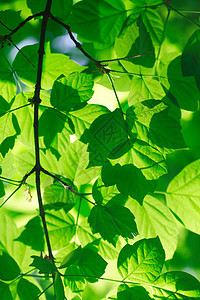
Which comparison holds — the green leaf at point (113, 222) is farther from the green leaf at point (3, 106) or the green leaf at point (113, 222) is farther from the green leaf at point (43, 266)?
the green leaf at point (3, 106)

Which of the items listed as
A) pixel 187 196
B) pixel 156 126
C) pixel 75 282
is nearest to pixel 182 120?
pixel 187 196

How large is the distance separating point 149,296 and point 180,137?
294 mm

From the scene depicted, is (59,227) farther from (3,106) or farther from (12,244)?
(3,106)

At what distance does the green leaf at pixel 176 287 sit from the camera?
52cm

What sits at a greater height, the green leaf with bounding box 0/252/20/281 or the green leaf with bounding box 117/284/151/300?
the green leaf with bounding box 0/252/20/281

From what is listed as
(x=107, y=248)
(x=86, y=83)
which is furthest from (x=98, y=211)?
(x=86, y=83)

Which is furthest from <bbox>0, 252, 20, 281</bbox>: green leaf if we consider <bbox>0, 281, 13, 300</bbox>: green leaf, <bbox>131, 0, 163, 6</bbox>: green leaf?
<bbox>131, 0, 163, 6</bbox>: green leaf

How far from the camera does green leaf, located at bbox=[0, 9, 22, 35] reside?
23.9 inches

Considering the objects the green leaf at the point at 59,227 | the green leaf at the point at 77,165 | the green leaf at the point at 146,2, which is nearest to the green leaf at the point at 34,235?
the green leaf at the point at 59,227

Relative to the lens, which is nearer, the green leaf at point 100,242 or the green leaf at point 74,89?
the green leaf at point 74,89

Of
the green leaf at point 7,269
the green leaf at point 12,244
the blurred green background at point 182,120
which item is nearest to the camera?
the green leaf at point 7,269

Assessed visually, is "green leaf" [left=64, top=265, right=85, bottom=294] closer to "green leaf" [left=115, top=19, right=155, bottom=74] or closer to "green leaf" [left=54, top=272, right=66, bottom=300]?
"green leaf" [left=54, top=272, right=66, bottom=300]

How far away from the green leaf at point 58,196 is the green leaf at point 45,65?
0.24 m

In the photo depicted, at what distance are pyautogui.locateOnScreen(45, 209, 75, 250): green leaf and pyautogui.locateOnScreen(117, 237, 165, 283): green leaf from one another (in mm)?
154
